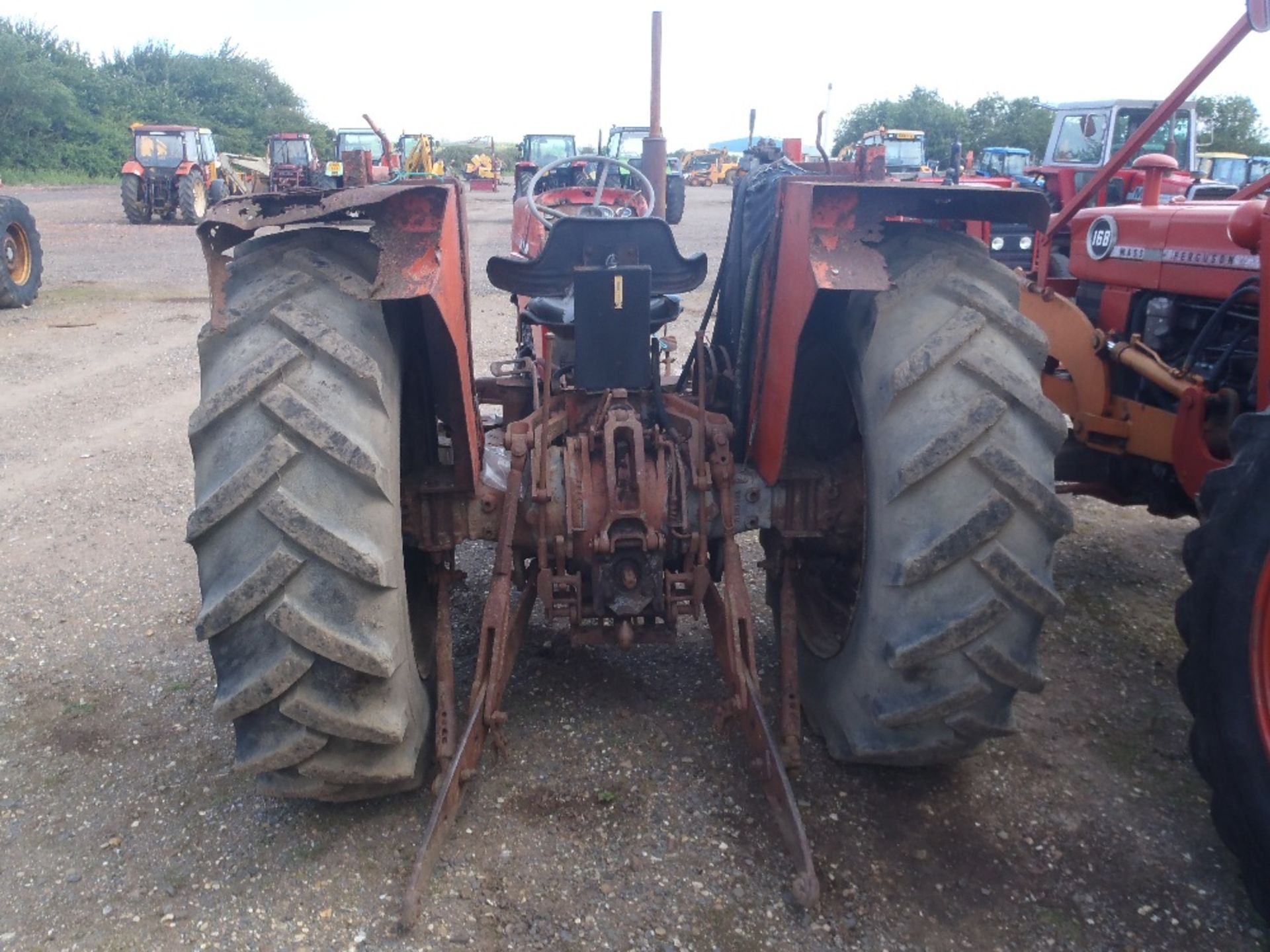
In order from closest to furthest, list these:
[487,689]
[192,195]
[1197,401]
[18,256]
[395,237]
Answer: [395,237] < [487,689] < [1197,401] < [18,256] < [192,195]

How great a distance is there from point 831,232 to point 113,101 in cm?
5242

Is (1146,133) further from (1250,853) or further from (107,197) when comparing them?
(107,197)

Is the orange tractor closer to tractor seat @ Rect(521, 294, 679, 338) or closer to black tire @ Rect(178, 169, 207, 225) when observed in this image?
tractor seat @ Rect(521, 294, 679, 338)

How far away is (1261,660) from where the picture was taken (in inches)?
90.4

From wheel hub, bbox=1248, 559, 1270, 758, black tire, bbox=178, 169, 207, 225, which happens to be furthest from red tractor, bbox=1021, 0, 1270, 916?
black tire, bbox=178, 169, 207, 225

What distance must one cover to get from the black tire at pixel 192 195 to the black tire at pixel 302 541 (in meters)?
23.8

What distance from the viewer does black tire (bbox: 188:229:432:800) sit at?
225 cm

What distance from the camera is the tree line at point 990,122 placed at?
33.6m

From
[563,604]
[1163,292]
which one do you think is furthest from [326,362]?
[1163,292]

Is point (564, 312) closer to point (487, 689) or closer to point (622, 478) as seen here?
point (622, 478)

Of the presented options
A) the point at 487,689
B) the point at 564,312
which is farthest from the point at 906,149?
the point at 487,689

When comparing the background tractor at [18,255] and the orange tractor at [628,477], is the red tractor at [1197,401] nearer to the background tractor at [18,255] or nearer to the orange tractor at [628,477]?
the orange tractor at [628,477]

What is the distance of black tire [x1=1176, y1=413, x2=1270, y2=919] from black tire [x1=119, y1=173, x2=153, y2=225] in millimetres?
25655

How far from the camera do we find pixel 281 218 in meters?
2.38
